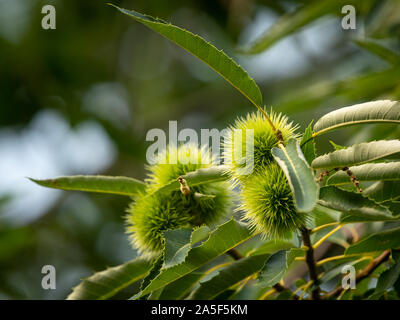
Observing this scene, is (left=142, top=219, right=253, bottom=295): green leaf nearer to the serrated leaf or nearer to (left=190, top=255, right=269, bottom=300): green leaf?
(left=190, top=255, right=269, bottom=300): green leaf

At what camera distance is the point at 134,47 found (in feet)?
16.3

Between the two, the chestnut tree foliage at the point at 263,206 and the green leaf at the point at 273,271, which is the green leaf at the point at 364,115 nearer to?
the chestnut tree foliage at the point at 263,206

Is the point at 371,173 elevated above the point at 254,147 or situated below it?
below

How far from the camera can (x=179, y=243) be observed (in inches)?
46.2

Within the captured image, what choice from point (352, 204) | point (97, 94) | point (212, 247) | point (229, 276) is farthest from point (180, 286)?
point (97, 94)

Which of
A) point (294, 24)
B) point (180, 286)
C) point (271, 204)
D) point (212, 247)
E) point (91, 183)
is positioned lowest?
point (180, 286)

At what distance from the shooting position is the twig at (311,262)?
4.13 ft

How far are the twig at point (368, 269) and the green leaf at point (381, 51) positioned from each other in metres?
0.90

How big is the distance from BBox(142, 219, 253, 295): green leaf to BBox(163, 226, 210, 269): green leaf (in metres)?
0.03

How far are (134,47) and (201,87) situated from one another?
2.75 feet

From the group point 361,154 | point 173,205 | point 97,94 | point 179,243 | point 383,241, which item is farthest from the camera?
point 97,94

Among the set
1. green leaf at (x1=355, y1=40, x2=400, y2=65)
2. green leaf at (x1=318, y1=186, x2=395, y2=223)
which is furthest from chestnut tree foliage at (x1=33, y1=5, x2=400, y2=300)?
green leaf at (x1=355, y1=40, x2=400, y2=65)

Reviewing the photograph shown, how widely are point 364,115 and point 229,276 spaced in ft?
2.01

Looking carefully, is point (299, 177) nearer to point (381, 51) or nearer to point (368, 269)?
point (368, 269)
